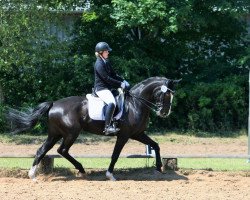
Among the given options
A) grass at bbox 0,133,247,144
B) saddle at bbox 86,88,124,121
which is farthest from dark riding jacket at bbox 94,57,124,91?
grass at bbox 0,133,247,144

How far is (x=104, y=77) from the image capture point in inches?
469

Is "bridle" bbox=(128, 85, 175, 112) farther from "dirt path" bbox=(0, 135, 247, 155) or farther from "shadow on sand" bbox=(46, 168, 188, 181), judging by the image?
"dirt path" bbox=(0, 135, 247, 155)

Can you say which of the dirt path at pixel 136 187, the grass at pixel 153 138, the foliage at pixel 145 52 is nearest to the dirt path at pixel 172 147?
the grass at pixel 153 138

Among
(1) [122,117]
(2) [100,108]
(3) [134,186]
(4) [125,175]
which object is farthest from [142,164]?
(3) [134,186]

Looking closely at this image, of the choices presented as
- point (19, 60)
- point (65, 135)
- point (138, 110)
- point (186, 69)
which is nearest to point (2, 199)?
point (65, 135)

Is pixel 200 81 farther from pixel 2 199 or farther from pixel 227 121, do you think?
pixel 2 199

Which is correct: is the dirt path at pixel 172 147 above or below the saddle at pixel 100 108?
below

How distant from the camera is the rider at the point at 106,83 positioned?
39.1ft

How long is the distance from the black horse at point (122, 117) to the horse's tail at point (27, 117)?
21mm

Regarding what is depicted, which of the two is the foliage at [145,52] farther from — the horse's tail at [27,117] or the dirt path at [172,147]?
the horse's tail at [27,117]

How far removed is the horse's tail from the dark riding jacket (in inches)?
47.1

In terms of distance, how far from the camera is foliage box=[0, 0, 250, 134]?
20.0 metres

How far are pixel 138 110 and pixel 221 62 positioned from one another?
1122cm

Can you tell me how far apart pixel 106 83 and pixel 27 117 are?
1.92 meters
